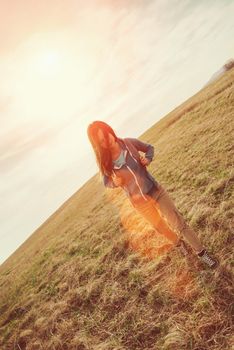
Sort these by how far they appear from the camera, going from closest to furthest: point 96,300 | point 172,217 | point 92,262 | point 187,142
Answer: point 172,217 < point 96,300 < point 92,262 < point 187,142

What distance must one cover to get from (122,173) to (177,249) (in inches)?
101

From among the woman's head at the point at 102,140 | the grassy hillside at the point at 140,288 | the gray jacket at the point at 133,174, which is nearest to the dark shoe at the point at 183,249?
the grassy hillside at the point at 140,288

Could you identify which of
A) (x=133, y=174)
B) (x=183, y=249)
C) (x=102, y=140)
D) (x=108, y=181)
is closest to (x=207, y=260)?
(x=183, y=249)

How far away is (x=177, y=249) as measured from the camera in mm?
7438

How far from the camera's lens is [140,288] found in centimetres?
712

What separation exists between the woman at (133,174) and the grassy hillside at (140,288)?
1.70 ft

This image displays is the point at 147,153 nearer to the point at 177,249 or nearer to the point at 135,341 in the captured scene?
the point at 177,249

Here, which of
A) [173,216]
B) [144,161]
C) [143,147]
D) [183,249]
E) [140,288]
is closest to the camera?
[173,216]

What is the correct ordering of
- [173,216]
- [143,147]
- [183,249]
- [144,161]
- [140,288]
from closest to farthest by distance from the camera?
[173,216] → [144,161] → [143,147] → [183,249] → [140,288]

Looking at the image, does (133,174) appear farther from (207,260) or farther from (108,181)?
→ (207,260)

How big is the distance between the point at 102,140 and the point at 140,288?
3487mm

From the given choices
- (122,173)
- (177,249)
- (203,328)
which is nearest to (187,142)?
(177,249)

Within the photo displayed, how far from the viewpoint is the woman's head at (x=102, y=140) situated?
5.98 m

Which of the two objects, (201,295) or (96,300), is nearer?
(201,295)
